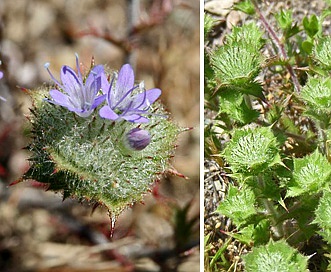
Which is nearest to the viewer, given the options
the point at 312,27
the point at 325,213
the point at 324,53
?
the point at 325,213

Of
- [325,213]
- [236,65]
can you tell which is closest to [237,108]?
[236,65]

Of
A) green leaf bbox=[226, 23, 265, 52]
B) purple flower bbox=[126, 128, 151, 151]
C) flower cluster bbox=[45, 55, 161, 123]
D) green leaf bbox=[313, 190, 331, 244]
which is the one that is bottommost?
green leaf bbox=[313, 190, 331, 244]

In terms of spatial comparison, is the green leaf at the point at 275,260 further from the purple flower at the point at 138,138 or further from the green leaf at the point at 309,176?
the purple flower at the point at 138,138

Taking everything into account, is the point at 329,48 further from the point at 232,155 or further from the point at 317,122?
the point at 232,155

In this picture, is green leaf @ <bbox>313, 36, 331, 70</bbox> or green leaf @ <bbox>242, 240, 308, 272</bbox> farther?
green leaf @ <bbox>313, 36, 331, 70</bbox>

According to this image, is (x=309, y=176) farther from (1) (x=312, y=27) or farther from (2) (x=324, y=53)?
(1) (x=312, y=27)

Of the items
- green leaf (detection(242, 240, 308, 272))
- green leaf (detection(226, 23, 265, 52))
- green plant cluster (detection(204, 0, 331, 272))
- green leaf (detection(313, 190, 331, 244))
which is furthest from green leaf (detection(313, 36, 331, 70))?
green leaf (detection(242, 240, 308, 272))

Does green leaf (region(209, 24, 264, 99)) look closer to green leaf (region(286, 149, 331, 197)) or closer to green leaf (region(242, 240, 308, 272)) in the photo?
green leaf (region(286, 149, 331, 197))
